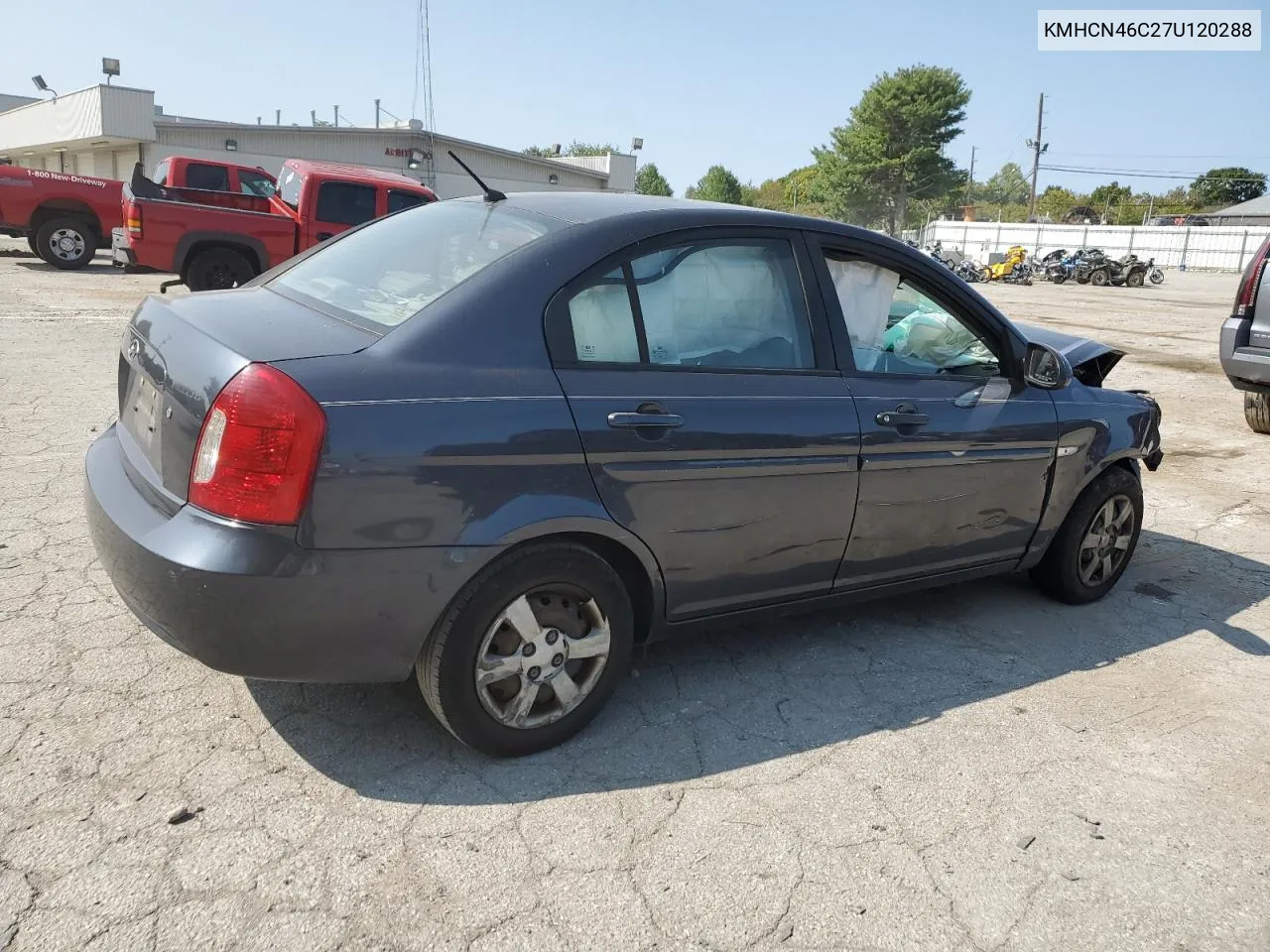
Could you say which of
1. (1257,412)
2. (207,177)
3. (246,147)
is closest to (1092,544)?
(1257,412)

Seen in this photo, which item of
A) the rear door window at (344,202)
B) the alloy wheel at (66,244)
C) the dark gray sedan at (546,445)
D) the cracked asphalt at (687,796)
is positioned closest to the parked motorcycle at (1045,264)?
the rear door window at (344,202)

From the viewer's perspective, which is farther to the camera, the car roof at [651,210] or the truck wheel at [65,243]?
the truck wheel at [65,243]

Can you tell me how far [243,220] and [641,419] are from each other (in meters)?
11.6

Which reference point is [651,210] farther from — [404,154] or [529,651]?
[404,154]

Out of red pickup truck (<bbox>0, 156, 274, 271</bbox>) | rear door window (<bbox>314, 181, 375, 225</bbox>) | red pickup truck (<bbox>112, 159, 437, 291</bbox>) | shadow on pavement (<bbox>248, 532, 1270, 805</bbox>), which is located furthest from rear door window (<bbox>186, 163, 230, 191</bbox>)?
shadow on pavement (<bbox>248, 532, 1270, 805</bbox>)

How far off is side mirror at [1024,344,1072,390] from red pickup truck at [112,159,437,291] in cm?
1008

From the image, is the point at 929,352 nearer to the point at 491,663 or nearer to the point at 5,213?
the point at 491,663

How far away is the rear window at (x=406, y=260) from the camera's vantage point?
286cm

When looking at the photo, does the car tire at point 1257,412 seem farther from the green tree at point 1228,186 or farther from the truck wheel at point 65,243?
the green tree at point 1228,186

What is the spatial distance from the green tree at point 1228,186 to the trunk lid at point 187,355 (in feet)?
321

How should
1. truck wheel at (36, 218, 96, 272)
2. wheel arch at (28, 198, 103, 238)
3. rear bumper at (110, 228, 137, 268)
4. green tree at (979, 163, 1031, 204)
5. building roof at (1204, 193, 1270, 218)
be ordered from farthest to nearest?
green tree at (979, 163, 1031, 204) < building roof at (1204, 193, 1270, 218) < truck wheel at (36, 218, 96, 272) < wheel arch at (28, 198, 103, 238) < rear bumper at (110, 228, 137, 268)

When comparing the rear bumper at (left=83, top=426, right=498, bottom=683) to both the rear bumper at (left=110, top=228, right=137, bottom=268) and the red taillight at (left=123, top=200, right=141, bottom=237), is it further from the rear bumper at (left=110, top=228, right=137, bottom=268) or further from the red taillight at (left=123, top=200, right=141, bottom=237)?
the rear bumper at (left=110, top=228, right=137, bottom=268)

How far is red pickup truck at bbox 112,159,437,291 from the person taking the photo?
Answer: 12.5 metres

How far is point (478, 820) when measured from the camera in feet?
8.38
